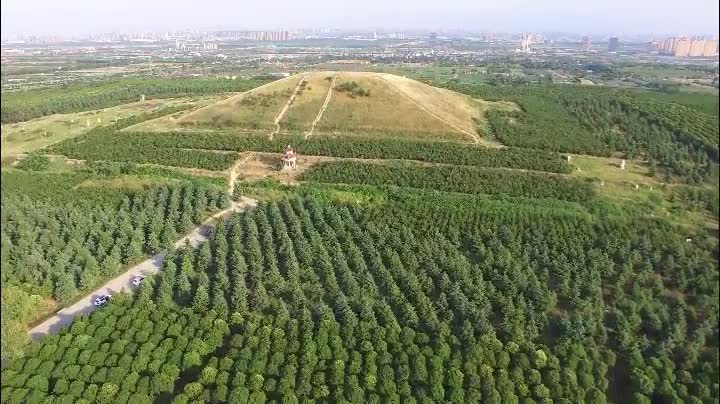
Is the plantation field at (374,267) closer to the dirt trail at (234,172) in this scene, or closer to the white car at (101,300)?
the dirt trail at (234,172)

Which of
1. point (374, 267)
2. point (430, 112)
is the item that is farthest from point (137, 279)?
point (430, 112)

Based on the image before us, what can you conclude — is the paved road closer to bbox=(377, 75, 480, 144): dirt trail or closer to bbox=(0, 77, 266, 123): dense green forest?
bbox=(377, 75, 480, 144): dirt trail

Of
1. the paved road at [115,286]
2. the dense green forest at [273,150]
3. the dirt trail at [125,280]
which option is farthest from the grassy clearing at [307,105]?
the paved road at [115,286]

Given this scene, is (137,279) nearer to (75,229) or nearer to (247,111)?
(75,229)

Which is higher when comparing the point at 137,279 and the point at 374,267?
the point at 374,267

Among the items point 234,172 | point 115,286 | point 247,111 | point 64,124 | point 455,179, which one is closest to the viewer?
point 115,286

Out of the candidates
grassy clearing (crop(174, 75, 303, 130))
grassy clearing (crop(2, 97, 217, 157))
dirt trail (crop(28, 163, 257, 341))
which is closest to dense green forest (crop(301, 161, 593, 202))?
dirt trail (crop(28, 163, 257, 341))

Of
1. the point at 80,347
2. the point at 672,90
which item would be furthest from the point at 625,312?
the point at 80,347
